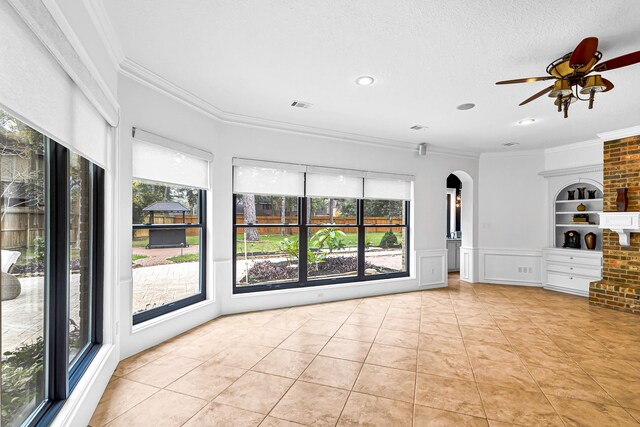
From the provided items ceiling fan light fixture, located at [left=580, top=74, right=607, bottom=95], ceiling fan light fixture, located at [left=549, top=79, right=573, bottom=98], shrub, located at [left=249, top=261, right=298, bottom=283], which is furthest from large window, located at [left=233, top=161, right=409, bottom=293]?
ceiling fan light fixture, located at [left=580, top=74, right=607, bottom=95]

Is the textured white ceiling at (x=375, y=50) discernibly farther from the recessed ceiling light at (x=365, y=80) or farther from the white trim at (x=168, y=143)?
the white trim at (x=168, y=143)

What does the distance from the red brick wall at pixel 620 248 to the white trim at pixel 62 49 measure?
6776mm

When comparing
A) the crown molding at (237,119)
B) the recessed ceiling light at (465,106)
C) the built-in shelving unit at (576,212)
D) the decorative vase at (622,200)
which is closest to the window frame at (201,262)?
the crown molding at (237,119)

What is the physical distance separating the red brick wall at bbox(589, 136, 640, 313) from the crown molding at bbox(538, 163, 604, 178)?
312 millimetres

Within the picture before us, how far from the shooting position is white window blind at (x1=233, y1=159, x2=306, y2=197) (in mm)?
4410

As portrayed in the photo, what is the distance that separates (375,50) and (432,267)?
179 inches

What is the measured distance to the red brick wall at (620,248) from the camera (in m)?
4.76

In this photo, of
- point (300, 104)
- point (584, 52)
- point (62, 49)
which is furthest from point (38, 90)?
point (584, 52)

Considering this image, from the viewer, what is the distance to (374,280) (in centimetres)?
560

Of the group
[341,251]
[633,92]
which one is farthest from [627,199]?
[341,251]

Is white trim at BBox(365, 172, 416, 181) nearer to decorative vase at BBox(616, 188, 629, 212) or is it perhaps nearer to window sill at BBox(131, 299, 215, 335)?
decorative vase at BBox(616, 188, 629, 212)

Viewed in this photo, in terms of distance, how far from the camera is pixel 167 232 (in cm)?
354

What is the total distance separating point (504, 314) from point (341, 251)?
8.31 feet

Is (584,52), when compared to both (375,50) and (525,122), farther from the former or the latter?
(525,122)
